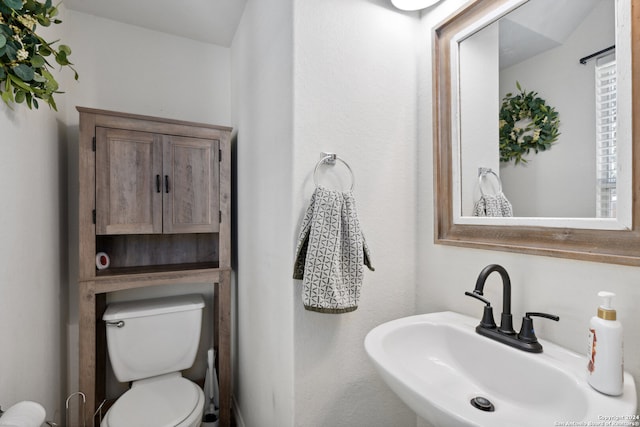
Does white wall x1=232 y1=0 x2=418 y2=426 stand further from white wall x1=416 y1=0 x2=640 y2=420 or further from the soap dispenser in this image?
the soap dispenser

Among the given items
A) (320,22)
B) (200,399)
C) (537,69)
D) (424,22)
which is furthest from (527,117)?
(200,399)

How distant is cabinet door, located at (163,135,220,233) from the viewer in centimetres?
159

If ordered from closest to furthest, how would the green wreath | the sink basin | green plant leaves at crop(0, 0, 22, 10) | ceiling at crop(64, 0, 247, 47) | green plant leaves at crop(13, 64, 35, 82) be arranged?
the sink basin < the green wreath < green plant leaves at crop(0, 0, 22, 10) < green plant leaves at crop(13, 64, 35, 82) < ceiling at crop(64, 0, 247, 47)

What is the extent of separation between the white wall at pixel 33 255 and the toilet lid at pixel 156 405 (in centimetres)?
33

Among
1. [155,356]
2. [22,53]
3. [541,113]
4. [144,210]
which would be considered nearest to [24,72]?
[22,53]

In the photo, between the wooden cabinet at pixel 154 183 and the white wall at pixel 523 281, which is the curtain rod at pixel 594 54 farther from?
the wooden cabinet at pixel 154 183

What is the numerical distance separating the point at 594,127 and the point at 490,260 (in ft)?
1.43

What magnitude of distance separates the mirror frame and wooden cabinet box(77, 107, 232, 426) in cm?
115

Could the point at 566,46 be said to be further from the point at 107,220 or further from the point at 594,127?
the point at 107,220

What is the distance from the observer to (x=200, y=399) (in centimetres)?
142

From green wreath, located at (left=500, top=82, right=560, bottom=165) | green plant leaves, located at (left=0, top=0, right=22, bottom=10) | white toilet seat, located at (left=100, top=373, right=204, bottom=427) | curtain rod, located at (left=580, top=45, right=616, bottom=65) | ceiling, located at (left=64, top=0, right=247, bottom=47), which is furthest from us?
ceiling, located at (left=64, top=0, right=247, bottom=47)

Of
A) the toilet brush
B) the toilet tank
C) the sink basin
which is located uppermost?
the sink basin

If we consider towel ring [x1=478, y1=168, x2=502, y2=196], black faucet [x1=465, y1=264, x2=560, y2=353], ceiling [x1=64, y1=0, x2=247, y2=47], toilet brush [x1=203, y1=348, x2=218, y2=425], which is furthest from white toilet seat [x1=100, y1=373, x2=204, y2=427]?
ceiling [x1=64, y1=0, x2=247, y2=47]

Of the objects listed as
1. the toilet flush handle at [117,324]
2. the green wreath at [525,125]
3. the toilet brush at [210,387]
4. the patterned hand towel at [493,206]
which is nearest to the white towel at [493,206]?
the patterned hand towel at [493,206]
